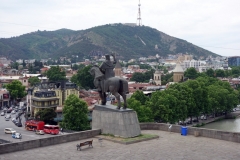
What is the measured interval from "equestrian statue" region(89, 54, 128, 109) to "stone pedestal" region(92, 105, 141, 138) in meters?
0.64

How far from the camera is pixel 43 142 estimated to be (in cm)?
1570

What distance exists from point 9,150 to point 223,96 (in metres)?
51.6

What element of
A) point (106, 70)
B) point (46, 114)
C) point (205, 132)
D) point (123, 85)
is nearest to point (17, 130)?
point (46, 114)

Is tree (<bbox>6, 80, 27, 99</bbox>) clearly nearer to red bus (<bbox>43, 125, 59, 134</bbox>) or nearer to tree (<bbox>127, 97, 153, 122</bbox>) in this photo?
red bus (<bbox>43, 125, 59, 134</bbox>)

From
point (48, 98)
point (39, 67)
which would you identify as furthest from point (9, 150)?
point (39, 67)

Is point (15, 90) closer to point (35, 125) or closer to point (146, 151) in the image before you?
point (35, 125)

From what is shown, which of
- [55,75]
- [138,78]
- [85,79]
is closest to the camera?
[85,79]

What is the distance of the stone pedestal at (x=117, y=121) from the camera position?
1695 cm

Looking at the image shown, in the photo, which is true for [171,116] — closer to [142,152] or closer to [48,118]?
[48,118]

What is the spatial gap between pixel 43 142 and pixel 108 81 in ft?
15.9

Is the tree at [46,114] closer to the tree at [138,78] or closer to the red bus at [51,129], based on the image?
the red bus at [51,129]

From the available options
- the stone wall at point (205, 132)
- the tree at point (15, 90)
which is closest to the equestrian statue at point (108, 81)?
the stone wall at point (205, 132)

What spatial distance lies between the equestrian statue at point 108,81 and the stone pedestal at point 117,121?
64cm

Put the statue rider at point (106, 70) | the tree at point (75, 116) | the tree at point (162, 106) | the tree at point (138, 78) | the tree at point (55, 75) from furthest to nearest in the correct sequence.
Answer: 1. the tree at point (138, 78)
2. the tree at point (55, 75)
3. the tree at point (162, 106)
4. the tree at point (75, 116)
5. the statue rider at point (106, 70)
